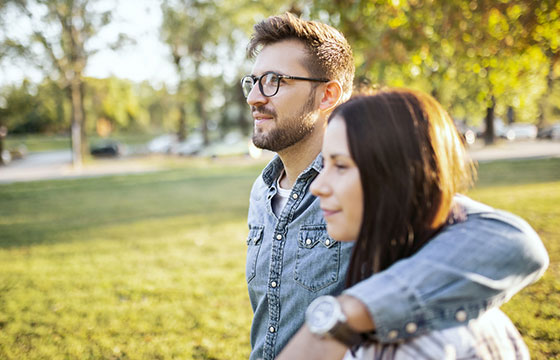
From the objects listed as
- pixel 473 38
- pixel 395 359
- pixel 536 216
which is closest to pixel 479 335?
pixel 395 359

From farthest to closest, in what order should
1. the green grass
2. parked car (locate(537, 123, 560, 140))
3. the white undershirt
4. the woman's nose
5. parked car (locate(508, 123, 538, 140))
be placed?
parked car (locate(508, 123, 538, 140))
parked car (locate(537, 123, 560, 140))
the green grass
the white undershirt
the woman's nose

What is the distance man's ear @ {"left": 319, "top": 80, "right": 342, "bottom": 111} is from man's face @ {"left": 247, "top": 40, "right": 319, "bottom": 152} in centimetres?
5

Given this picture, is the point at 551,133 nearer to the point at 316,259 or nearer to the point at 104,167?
the point at 104,167

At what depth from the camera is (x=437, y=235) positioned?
3.96 ft

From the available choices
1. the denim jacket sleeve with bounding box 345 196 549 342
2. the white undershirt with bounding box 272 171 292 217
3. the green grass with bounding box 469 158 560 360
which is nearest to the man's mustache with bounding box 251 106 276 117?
the white undershirt with bounding box 272 171 292 217

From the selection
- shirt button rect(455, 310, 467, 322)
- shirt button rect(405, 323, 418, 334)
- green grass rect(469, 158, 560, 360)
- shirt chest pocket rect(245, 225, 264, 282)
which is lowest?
green grass rect(469, 158, 560, 360)

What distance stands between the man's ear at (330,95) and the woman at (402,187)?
0.97 m

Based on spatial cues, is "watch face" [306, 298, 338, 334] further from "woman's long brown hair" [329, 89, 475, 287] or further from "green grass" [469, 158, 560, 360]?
"green grass" [469, 158, 560, 360]

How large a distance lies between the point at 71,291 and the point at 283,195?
506cm

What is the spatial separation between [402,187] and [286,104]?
1.12 metres

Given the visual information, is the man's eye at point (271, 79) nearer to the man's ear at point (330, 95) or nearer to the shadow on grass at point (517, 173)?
the man's ear at point (330, 95)

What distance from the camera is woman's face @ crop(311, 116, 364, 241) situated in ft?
4.24

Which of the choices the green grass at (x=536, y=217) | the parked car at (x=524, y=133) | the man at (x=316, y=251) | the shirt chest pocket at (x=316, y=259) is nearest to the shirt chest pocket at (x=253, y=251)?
the man at (x=316, y=251)

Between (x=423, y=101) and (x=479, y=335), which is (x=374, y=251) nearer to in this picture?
(x=479, y=335)
